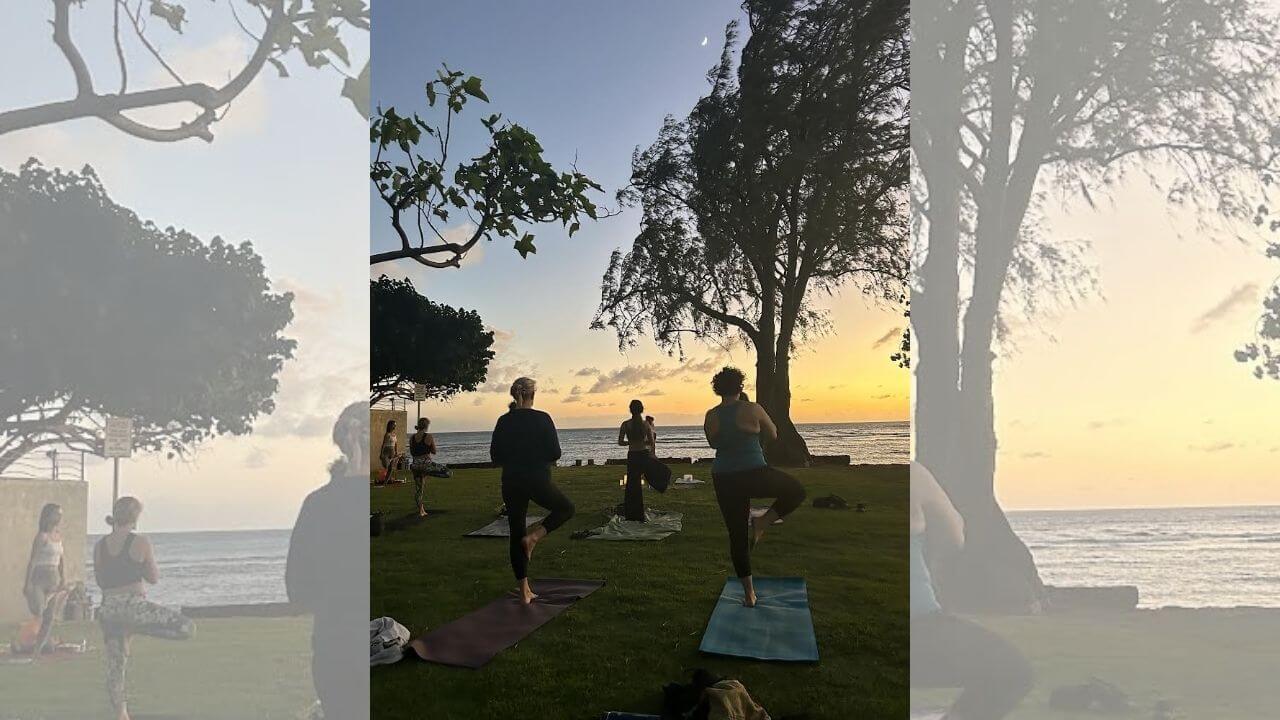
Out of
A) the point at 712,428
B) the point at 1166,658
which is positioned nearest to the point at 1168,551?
the point at 1166,658

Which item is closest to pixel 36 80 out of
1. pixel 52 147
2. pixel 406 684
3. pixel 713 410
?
pixel 52 147

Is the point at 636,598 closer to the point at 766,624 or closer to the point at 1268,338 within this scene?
the point at 766,624

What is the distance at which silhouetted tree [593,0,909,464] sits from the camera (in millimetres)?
4434

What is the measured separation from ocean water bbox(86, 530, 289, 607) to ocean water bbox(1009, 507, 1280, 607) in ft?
10.8

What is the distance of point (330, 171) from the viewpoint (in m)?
3.51

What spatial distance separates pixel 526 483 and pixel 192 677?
177 cm

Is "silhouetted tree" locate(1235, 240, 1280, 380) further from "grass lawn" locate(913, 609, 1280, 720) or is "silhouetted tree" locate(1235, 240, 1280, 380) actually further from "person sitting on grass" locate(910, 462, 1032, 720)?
"person sitting on grass" locate(910, 462, 1032, 720)

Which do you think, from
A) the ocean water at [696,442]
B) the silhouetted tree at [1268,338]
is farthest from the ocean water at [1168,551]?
the ocean water at [696,442]

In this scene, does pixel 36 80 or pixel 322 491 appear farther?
pixel 322 491

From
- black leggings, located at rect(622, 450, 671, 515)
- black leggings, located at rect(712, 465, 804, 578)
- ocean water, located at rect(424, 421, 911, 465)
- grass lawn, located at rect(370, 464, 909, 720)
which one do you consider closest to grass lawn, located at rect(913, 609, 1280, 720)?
grass lawn, located at rect(370, 464, 909, 720)

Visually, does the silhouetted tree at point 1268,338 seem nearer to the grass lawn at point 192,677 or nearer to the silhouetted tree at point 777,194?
the silhouetted tree at point 777,194

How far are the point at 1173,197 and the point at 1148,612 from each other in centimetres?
181

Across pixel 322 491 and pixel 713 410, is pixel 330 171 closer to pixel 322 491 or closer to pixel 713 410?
pixel 322 491

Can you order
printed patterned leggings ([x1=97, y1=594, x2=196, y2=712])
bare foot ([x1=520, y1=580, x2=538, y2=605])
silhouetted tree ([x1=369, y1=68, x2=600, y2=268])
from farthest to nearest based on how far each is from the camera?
bare foot ([x1=520, y1=580, x2=538, y2=605]) < silhouetted tree ([x1=369, y1=68, x2=600, y2=268]) < printed patterned leggings ([x1=97, y1=594, x2=196, y2=712])
